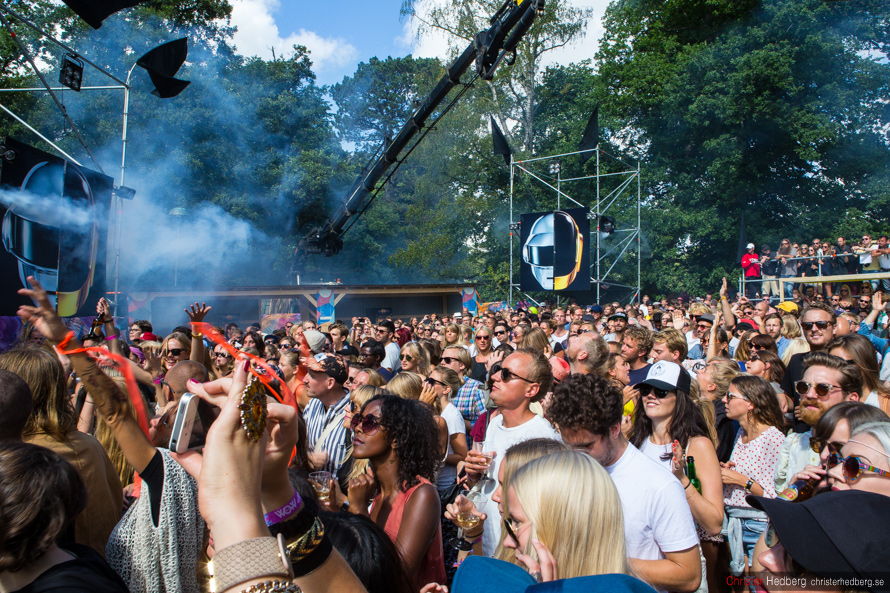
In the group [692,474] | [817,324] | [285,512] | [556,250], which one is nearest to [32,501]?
[285,512]

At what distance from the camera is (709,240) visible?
2723 cm

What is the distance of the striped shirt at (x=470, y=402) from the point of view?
5195 millimetres

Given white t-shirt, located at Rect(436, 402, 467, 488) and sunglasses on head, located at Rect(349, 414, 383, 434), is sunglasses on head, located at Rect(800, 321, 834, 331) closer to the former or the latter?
white t-shirt, located at Rect(436, 402, 467, 488)

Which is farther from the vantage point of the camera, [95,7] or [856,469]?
[95,7]

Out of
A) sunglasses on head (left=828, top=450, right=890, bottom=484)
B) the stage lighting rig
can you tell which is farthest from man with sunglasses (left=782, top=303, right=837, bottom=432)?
the stage lighting rig

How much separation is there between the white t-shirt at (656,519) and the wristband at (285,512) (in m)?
1.38

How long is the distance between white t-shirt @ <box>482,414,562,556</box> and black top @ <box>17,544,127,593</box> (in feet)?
5.38

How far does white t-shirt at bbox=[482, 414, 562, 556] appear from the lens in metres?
2.82

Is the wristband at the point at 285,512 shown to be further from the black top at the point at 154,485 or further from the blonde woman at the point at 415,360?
the blonde woman at the point at 415,360

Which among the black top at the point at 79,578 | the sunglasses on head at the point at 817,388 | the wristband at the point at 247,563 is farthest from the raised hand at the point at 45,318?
the sunglasses on head at the point at 817,388

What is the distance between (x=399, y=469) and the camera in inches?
112

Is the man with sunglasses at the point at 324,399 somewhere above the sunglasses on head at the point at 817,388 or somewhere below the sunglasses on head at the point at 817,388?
below

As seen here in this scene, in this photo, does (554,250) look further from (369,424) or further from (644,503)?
(644,503)

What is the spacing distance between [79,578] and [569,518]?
128 centimetres
